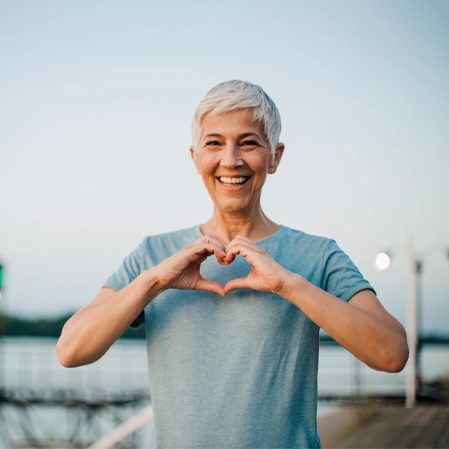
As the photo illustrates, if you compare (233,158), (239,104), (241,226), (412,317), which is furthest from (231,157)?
(412,317)

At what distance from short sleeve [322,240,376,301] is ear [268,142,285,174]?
0.30 metres

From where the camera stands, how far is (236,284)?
1.71 metres

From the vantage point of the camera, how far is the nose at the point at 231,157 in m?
1.75

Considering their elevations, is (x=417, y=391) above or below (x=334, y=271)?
below

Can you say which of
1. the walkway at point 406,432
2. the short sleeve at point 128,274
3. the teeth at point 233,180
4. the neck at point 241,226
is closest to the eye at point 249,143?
the teeth at point 233,180

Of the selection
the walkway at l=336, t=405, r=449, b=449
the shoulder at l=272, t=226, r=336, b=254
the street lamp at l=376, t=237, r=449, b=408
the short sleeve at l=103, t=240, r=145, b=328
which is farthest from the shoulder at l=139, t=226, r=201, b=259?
the street lamp at l=376, t=237, r=449, b=408

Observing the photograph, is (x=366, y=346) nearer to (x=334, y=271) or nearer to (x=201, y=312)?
(x=334, y=271)

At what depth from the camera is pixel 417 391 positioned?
1427cm

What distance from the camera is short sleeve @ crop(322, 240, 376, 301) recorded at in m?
1.73

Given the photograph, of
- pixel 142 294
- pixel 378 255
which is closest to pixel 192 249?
pixel 142 294

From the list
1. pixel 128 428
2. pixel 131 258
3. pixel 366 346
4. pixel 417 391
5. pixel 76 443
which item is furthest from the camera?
pixel 417 391

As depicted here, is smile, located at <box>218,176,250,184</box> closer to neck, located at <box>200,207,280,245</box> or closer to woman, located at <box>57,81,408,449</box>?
woman, located at <box>57,81,408,449</box>

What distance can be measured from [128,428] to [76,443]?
7180 mm

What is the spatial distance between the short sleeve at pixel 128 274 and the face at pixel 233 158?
33cm
